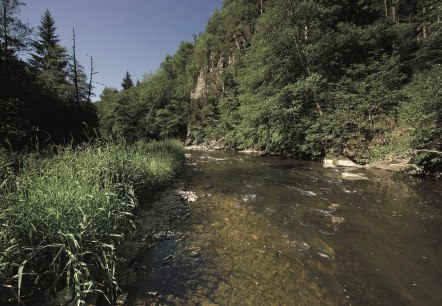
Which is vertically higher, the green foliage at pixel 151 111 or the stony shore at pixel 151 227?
the green foliage at pixel 151 111

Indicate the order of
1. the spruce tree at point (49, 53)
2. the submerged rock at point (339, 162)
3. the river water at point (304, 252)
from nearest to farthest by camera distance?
the river water at point (304, 252)
the submerged rock at point (339, 162)
the spruce tree at point (49, 53)

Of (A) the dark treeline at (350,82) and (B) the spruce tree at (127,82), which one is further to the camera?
(B) the spruce tree at (127,82)

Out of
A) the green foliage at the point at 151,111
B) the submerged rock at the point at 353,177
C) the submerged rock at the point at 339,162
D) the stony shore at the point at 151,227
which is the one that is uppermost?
the green foliage at the point at 151,111

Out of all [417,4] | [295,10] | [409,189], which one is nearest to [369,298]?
[409,189]

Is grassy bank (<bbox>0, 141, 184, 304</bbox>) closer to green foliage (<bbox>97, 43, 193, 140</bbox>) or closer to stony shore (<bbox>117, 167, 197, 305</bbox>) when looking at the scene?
stony shore (<bbox>117, 167, 197, 305</bbox>)

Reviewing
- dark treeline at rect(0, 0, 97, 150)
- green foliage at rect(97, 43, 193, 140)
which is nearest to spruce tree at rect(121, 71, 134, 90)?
green foliage at rect(97, 43, 193, 140)

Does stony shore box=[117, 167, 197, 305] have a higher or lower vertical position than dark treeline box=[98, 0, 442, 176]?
lower

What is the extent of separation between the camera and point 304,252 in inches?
177

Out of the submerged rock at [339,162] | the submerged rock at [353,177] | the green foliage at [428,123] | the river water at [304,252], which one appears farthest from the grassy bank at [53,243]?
the submerged rock at [339,162]

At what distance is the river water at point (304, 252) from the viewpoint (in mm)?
3326

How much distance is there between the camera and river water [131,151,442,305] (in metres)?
3.33

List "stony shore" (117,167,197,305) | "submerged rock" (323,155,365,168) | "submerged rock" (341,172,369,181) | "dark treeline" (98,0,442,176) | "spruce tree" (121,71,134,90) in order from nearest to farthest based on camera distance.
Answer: "stony shore" (117,167,197,305), "submerged rock" (341,172,369,181), "dark treeline" (98,0,442,176), "submerged rock" (323,155,365,168), "spruce tree" (121,71,134,90)

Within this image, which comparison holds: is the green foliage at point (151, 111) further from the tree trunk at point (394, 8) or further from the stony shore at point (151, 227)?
the tree trunk at point (394, 8)

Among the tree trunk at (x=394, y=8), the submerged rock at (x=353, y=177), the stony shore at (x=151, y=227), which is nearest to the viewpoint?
the stony shore at (x=151, y=227)
